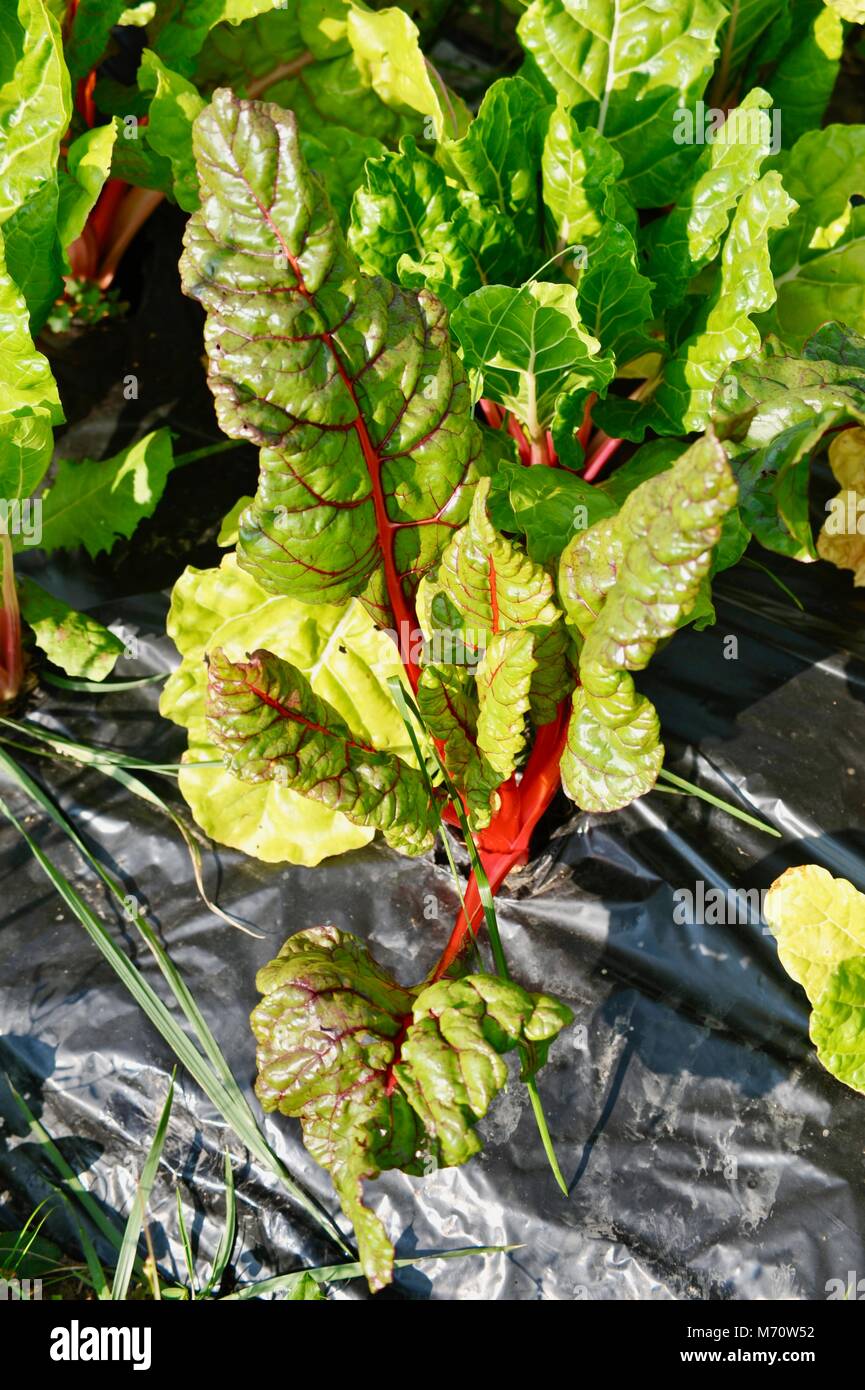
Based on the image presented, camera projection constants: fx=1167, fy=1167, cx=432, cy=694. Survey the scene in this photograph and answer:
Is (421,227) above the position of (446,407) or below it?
above

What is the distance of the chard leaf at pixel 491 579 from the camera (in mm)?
1306

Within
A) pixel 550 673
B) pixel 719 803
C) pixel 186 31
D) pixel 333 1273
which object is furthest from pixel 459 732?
pixel 186 31

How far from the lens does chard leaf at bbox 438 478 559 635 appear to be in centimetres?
131

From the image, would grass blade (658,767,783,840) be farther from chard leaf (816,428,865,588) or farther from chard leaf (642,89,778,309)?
chard leaf (642,89,778,309)

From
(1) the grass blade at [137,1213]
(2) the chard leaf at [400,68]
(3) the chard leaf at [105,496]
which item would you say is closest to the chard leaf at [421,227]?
(2) the chard leaf at [400,68]

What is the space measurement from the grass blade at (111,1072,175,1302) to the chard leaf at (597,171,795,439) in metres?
1.19

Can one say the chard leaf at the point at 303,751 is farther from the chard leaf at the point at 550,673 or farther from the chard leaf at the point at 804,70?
the chard leaf at the point at 804,70

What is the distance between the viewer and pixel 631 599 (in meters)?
1.20

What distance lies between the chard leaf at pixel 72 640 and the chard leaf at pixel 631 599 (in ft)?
2.66

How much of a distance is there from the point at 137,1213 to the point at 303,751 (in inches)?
27.7

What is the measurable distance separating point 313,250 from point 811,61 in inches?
41.9
